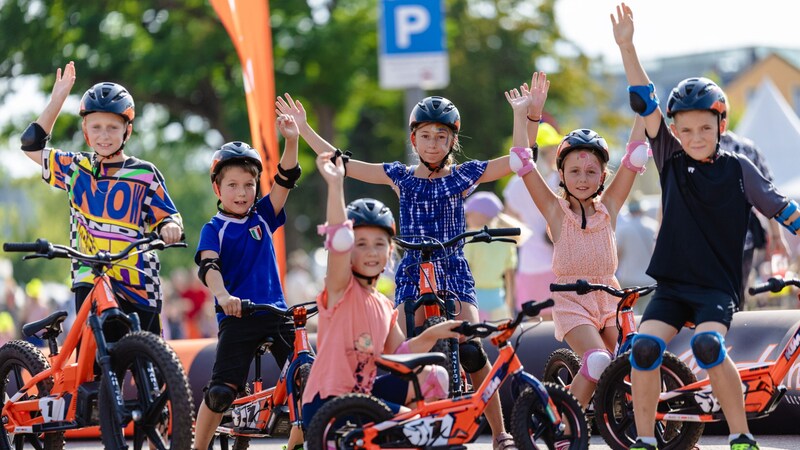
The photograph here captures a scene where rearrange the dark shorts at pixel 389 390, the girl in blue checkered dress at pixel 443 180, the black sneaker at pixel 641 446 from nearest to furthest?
the dark shorts at pixel 389 390, the black sneaker at pixel 641 446, the girl in blue checkered dress at pixel 443 180

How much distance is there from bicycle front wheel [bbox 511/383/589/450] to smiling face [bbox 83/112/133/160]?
2.77m

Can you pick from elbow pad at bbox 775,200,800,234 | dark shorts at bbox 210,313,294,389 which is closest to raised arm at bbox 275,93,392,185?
dark shorts at bbox 210,313,294,389

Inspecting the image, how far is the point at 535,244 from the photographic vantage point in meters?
11.8

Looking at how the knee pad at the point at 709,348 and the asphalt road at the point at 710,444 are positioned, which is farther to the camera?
the asphalt road at the point at 710,444

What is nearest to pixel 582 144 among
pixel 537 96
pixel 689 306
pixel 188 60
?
pixel 537 96

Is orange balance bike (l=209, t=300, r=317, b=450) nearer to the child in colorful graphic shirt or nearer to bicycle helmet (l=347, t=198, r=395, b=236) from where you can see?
the child in colorful graphic shirt

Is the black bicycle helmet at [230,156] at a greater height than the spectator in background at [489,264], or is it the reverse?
the black bicycle helmet at [230,156]

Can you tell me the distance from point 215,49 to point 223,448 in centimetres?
2435

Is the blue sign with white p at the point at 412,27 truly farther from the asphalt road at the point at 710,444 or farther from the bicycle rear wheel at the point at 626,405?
the bicycle rear wheel at the point at 626,405

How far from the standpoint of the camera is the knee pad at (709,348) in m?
6.38

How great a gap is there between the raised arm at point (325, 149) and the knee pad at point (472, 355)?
1.12 m

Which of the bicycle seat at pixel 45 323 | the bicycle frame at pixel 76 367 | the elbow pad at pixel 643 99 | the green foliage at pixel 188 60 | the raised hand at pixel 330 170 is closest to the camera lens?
the raised hand at pixel 330 170

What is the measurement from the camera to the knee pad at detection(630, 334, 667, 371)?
6.58 meters

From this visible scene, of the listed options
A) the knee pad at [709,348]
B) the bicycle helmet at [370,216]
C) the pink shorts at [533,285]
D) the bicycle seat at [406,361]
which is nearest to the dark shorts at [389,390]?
the bicycle seat at [406,361]
